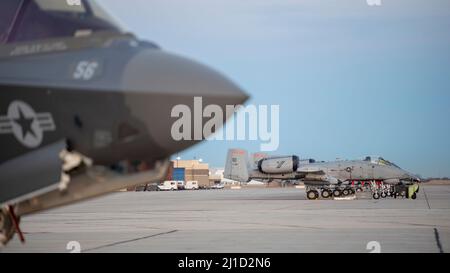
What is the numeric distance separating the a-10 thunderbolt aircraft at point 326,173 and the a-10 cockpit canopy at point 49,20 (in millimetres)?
32819

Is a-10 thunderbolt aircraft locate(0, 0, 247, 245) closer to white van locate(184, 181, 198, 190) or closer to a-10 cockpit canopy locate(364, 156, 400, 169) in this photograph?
a-10 cockpit canopy locate(364, 156, 400, 169)

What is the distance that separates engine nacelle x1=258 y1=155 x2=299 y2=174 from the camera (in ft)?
121

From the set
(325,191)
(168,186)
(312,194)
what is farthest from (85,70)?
(168,186)

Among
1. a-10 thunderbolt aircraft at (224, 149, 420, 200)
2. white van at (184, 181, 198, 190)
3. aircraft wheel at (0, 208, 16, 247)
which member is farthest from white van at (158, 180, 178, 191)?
aircraft wheel at (0, 208, 16, 247)

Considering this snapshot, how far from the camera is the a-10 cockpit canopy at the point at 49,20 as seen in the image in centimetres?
453

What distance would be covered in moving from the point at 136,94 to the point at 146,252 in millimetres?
6965

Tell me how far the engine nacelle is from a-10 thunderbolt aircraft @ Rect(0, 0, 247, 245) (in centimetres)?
3289

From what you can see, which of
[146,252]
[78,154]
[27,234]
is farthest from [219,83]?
[27,234]

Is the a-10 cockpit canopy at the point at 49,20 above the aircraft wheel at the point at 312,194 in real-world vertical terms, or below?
above

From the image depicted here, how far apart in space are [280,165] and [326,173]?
3.56 metres

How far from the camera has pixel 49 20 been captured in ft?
15.0

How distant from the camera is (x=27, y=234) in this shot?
14.8 metres

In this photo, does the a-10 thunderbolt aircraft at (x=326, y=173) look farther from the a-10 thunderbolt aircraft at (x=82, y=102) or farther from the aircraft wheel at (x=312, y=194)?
the a-10 thunderbolt aircraft at (x=82, y=102)

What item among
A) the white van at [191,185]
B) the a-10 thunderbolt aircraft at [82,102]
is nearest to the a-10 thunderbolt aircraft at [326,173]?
the a-10 thunderbolt aircraft at [82,102]
